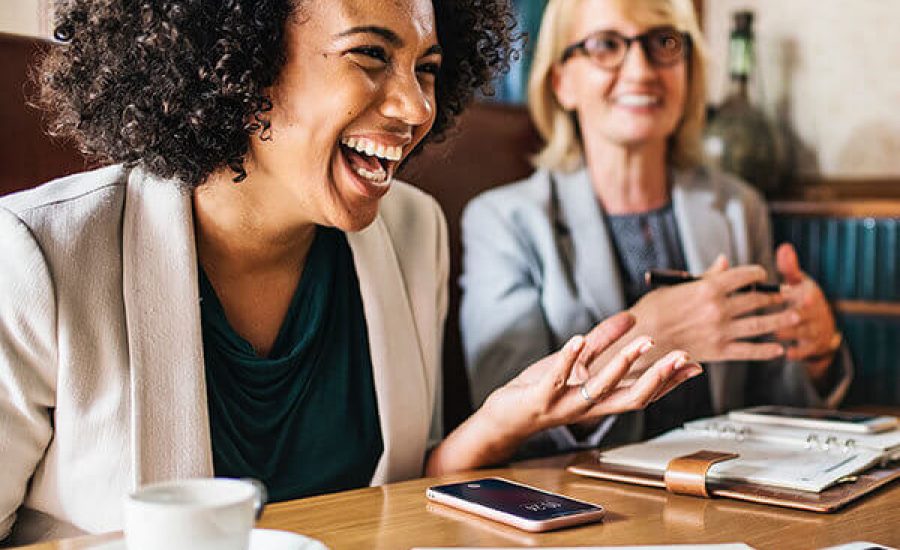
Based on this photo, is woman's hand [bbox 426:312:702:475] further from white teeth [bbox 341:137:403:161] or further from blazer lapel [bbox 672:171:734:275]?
blazer lapel [bbox 672:171:734:275]

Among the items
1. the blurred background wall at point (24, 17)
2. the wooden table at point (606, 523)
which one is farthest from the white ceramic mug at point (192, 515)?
the blurred background wall at point (24, 17)

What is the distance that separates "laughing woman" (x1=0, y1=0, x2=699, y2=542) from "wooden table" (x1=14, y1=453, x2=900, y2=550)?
16cm

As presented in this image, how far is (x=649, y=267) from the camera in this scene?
223cm

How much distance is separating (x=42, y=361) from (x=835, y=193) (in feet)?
6.58

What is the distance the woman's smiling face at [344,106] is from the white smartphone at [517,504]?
382 millimetres

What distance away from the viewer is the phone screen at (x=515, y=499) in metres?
1.15

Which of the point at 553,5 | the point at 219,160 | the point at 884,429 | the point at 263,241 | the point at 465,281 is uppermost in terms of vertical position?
the point at 553,5

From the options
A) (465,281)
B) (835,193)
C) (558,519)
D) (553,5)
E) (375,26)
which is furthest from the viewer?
(835,193)

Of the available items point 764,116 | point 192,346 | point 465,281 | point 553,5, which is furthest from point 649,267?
point 192,346

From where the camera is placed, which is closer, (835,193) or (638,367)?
(638,367)

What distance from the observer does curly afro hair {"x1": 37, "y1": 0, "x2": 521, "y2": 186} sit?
1.36 meters

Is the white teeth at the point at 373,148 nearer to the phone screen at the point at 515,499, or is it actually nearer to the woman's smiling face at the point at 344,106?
the woman's smiling face at the point at 344,106

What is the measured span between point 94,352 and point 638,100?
1277 millimetres

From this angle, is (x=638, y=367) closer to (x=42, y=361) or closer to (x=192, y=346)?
(x=192, y=346)
